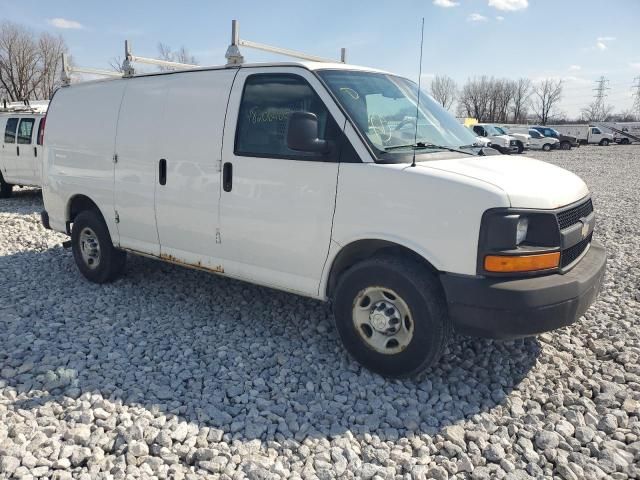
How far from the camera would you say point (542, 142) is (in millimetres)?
39062

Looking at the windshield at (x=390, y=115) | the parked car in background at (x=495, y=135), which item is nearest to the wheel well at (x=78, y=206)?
the windshield at (x=390, y=115)

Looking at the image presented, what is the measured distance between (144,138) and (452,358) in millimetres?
3473

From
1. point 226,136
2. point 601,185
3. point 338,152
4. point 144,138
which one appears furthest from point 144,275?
point 601,185

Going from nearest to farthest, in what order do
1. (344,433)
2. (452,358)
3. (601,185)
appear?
(344,433) → (452,358) → (601,185)

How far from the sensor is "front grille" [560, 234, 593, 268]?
3.43 metres

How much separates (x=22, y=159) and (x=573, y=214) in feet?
38.1

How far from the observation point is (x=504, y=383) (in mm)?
3770

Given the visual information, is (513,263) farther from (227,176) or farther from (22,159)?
(22,159)

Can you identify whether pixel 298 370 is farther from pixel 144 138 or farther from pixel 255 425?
pixel 144 138

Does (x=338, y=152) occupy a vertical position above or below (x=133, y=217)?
above

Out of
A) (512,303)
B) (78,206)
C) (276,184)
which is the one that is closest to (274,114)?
(276,184)

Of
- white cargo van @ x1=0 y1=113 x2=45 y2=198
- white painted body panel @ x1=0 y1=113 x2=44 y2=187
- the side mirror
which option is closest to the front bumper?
the side mirror

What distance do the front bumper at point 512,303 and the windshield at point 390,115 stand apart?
101cm

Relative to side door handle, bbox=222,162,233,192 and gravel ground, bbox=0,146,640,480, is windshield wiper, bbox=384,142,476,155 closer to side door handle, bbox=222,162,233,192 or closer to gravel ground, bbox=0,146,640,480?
side door handle, bbox=222,162,233,192
